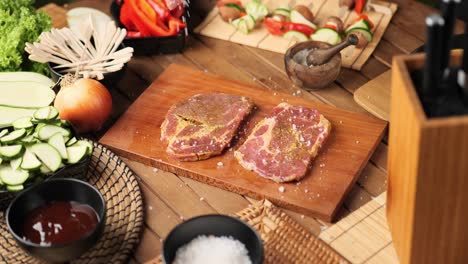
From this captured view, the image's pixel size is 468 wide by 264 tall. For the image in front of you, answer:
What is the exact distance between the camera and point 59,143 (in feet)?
6.68

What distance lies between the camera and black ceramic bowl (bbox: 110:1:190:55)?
2564mm

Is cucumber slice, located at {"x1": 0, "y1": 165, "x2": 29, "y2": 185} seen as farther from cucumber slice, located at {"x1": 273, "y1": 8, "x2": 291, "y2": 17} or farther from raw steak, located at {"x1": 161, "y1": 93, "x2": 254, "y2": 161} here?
cucumber slice, located at {"x1": 273, "y1": 8, "x2": 291, "y2": 17}

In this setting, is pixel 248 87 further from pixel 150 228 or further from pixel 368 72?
pixel 150 228

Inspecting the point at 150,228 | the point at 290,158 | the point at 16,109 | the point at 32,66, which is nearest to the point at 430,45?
the point at 290,158

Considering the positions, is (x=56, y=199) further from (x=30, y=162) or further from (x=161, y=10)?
(x=161, y=10)

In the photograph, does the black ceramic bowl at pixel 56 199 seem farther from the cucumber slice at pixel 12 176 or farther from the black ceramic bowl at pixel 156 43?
the black ceramic bowl at pixel 156 43

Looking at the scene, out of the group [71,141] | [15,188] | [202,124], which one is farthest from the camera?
[202,124]

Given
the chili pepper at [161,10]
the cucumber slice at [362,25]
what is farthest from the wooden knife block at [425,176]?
the chili pepper at [161,10]

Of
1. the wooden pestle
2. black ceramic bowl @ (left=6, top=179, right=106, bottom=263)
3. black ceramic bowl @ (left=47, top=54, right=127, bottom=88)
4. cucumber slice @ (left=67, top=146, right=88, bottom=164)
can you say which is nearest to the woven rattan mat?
black ceramic bowl @ (left=6, top=179, right=106, bottom=263)

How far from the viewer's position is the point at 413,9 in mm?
2711

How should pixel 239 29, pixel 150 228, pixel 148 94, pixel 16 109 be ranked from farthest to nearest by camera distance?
pixel 239 29 < pixel 148 94 < pixel 16 109 < pixel 150 228

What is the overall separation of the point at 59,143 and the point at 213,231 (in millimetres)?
569

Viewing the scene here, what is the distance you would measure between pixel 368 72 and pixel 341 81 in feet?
0.35

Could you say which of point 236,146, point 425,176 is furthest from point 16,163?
point 425,176
